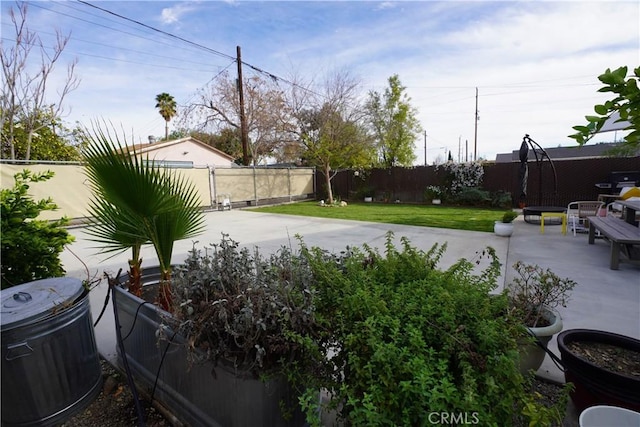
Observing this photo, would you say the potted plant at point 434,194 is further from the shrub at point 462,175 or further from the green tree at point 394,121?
the green tree at point 394,121

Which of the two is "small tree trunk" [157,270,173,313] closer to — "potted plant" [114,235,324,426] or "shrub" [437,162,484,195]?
"potted plant" [114,235,324,426]

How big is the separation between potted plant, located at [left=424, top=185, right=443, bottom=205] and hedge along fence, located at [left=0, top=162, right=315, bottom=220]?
20.3 ft

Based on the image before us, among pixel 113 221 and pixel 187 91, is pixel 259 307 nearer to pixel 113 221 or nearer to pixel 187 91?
pixel 113 221

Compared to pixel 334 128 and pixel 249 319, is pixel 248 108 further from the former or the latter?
pixel 249 319

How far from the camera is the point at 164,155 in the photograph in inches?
627

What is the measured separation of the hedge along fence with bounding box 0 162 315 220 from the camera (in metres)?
8.16

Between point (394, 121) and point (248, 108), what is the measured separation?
27.8 ft

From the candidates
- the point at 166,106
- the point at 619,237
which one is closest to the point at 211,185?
the point at 619,237

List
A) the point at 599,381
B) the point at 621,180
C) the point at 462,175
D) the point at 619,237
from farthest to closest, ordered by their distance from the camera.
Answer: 1. the point at 462,175
2. the point at 621,180
3. the point at 619,237
4. the point at 599,381

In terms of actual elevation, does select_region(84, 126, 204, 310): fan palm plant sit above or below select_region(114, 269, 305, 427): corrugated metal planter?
above

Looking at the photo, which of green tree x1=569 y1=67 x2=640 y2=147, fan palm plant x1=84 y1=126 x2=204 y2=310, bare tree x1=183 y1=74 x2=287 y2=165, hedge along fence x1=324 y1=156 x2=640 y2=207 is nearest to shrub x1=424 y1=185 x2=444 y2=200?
hedge along fence x1=324 y1=156 x2=640 y2=207

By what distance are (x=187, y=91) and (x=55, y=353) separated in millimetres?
19464

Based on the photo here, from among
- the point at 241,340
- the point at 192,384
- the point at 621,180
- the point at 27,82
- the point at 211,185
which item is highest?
the point at 27,82

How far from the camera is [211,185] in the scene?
1214 cm
